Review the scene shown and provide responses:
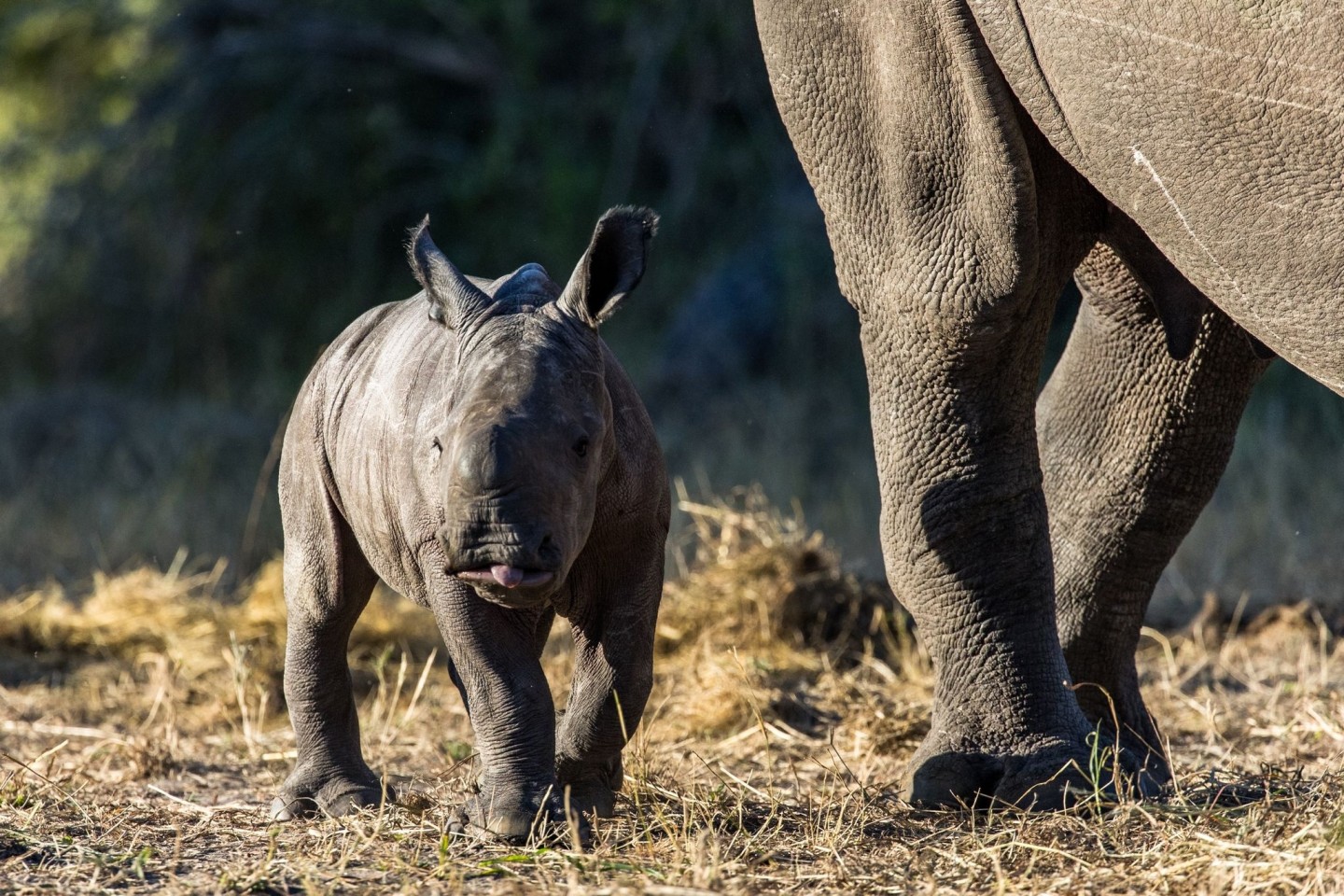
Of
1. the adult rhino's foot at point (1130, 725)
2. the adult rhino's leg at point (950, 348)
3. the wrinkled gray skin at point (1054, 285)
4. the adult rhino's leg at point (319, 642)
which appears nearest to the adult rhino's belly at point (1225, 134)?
the wrinkled gray skin at point (1054, 285)

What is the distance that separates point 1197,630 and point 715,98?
5701 millimetres

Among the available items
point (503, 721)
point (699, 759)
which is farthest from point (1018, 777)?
point (503, 721)

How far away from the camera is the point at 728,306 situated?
10.0m

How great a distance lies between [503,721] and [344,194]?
26.3 feet

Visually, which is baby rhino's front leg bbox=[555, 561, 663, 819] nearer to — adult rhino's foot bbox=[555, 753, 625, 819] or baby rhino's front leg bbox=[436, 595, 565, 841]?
adult rhino's foot bbox=[555, 753, 625, 819]

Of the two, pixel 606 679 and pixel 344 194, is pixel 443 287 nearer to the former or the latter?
pixel 606 679

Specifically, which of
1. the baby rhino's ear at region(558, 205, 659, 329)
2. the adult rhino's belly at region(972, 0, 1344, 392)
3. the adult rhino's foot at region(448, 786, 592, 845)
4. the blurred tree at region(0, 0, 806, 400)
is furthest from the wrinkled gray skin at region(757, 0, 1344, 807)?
the blurred tree at region(0, 0, 806, 400)

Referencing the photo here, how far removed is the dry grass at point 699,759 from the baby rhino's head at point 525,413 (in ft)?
1.77

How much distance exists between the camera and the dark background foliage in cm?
980

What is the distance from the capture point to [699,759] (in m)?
3.84

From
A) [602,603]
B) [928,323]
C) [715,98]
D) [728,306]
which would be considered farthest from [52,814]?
[715,98]

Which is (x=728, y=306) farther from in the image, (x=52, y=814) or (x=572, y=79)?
(x=52, y=814)

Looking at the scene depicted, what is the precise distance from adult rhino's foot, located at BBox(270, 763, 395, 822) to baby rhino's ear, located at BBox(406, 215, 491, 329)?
41.6 inches

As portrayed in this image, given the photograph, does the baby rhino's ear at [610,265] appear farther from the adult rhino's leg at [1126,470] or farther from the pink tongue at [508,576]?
the adult rhino's leg at [1126,470]
